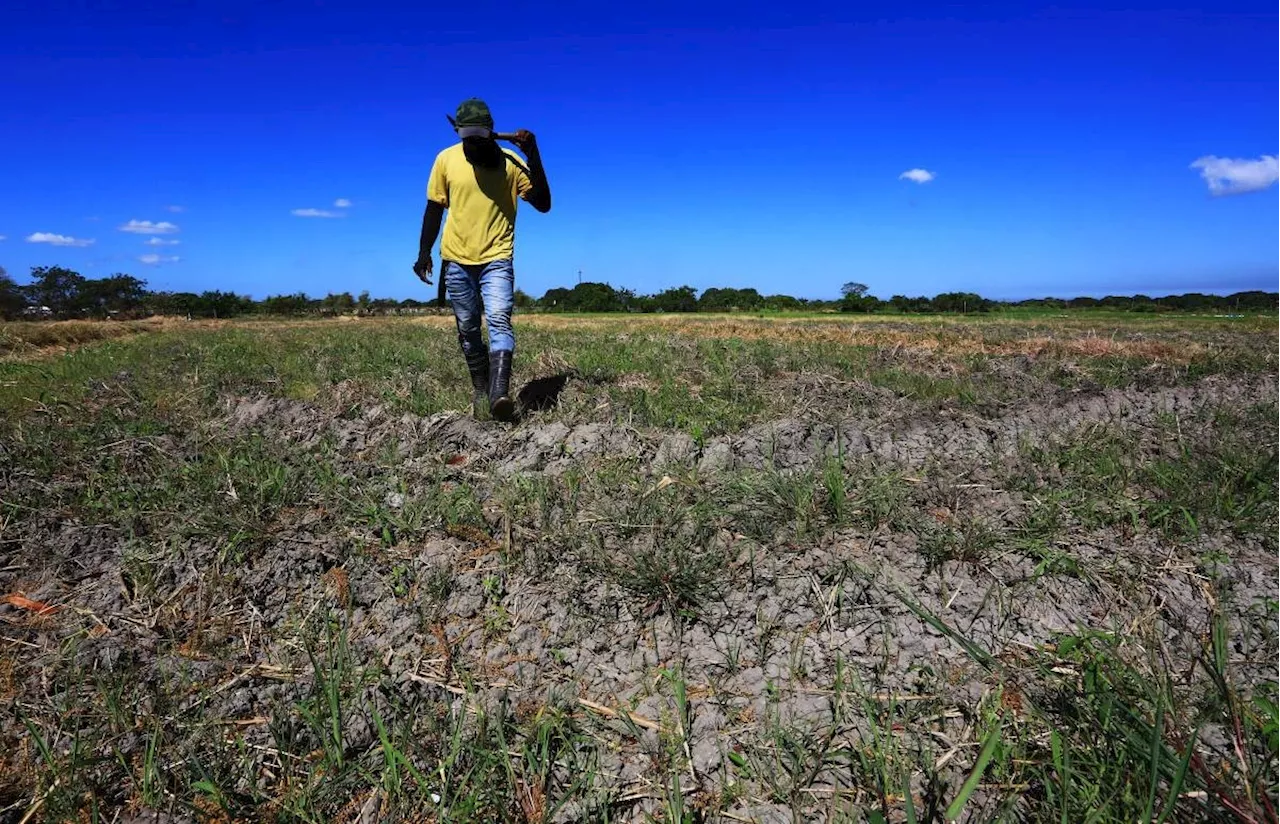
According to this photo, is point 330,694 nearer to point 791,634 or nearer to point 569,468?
point 791,634

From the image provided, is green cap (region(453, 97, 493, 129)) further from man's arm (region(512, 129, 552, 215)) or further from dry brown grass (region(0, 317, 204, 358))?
dry brown grass (region(0, 317, 204, 358))

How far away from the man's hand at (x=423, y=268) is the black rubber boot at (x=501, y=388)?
3.12 feet

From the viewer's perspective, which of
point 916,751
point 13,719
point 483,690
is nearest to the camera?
point 916,751

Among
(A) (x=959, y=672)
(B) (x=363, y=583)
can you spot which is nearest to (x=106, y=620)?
(B) (x=363, y=583)

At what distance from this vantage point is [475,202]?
4.25 meters

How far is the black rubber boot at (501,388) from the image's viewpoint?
12.6 ft

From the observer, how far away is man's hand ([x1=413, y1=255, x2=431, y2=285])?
15.1 ft

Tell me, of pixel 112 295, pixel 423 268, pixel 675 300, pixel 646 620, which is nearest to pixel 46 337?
pixel 423 268

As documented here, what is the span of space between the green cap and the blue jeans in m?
0.86

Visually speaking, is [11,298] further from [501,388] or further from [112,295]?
[501,388]

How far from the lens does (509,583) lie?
2.21 metres

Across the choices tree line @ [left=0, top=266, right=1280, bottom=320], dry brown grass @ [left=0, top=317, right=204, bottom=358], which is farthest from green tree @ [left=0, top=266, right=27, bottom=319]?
dry brown grass @ [left=0, top=317, right=204, bottom=358]

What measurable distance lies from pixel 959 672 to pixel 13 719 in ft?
8.02

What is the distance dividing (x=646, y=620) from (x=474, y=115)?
133 inches
